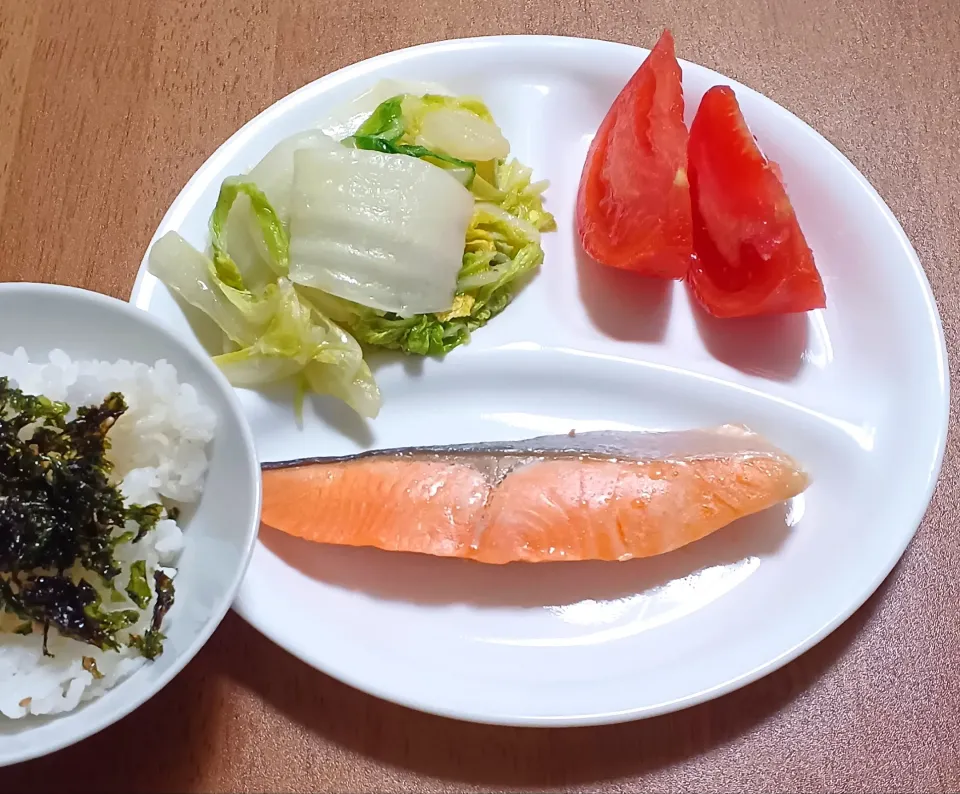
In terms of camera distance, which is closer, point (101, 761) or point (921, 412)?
point (101, 761)

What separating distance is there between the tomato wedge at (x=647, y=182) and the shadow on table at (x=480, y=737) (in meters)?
0.79

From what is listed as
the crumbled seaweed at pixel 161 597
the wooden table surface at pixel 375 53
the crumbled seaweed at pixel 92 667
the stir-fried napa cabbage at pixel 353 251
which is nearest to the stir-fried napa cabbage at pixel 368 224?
the stir-fried napa cabbage at pixel 353 251

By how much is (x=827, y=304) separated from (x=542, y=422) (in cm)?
59

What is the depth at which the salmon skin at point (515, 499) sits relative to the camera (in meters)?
1.23

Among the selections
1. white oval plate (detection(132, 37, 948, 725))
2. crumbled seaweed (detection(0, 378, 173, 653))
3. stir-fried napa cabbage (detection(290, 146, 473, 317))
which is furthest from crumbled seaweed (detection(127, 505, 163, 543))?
stir-fried napa cabbage (detection(290, 146, 473, 317))

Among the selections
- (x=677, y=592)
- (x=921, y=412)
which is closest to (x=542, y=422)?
(x=677, y=592)

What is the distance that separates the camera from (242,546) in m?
0.94

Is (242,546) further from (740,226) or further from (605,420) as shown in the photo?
(740,226)

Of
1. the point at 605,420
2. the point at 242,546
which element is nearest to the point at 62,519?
the point at 242,546

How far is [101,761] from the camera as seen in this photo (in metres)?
1.20

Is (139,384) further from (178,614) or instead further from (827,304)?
(827,304)

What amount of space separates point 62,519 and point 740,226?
1.16 m

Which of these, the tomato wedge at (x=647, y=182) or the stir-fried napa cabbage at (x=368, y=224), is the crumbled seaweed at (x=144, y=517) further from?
the tomato wedge at (x=647, y=182)

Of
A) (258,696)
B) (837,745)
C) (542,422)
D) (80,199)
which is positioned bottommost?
(258,696)
